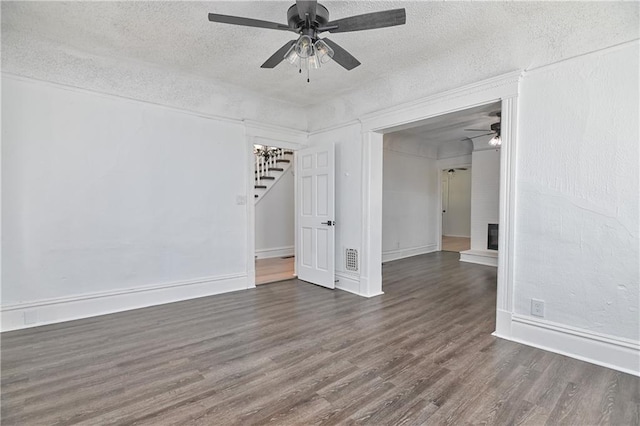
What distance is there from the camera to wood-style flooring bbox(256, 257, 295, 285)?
16.8ft

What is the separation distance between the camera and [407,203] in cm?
745

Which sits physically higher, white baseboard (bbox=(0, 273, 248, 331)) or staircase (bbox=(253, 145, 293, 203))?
staircase (bbox=(253, 145, 293, 203))

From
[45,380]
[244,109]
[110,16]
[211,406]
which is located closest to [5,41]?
[110,16]

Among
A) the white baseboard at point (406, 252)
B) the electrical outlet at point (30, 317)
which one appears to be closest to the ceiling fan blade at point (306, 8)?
the electrical outlet at point (30, 317)

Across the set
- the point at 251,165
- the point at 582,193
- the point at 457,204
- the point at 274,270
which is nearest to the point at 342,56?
the point at 582,193

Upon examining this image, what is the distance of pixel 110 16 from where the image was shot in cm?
263

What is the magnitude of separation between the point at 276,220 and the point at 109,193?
4.09m

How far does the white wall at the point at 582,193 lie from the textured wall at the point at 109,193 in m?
3.51

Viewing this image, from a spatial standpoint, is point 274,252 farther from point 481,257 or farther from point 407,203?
point 481,257

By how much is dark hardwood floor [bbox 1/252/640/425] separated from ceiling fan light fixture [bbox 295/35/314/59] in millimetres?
2344

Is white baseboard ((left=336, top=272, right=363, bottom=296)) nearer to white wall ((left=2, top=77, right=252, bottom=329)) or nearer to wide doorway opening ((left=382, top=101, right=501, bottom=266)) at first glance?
white wall ((left=2, top=77, right=252, bottom=329))

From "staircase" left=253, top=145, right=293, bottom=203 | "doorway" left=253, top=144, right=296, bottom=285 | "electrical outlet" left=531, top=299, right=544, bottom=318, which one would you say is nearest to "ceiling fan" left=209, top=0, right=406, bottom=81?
"electrical outlet" left=531, top=299, right=544, bottom=318

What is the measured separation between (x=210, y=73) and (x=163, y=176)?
4.59 feet

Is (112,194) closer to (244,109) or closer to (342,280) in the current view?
(244,109)
